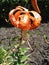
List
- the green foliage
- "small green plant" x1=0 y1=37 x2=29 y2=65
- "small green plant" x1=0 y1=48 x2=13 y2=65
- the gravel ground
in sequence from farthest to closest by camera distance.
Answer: the green foliage, the gravel ground, "small green plant" x1=0 y1=48 x2=13 y2=65, "small green plant" x1=0 y1=37 x2=29 y2=65

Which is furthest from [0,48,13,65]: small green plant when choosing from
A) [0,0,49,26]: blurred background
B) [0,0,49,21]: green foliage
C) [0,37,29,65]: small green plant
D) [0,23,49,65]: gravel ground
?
[0,0,49,21]: green foliage

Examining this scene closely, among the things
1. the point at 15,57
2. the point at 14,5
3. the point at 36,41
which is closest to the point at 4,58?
the point at 15,57

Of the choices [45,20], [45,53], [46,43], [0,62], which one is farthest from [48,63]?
[45,20]

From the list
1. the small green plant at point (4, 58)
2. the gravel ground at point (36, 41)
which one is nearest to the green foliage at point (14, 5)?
the gravel ground at point (36, 41)

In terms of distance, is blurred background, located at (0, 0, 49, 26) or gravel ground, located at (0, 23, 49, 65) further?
blurred background, located at (0, 0, 49, 26)

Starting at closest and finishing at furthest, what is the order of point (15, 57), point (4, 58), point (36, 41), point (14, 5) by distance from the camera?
point (15, 57), point (4, 58), point (36, 41), point (14, 5)

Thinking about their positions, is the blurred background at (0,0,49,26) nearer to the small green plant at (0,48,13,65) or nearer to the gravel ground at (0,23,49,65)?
the gravel ground at (0,23,49,65)

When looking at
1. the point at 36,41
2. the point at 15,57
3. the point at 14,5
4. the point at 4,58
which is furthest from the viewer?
the point at 14,5

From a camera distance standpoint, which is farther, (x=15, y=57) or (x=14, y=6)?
(x=14, y=6)

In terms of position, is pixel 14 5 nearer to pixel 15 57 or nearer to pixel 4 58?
pixel 4 58

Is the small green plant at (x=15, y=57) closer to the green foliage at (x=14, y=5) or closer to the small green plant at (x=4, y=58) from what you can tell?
the small green plant at (x=4, y=58)
